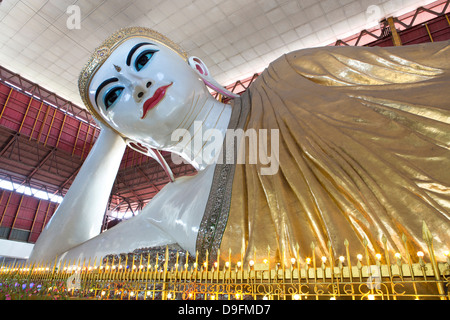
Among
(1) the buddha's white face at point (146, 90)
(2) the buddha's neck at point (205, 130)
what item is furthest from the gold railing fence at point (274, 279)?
(1) the buddha's white face at point (146, 90)

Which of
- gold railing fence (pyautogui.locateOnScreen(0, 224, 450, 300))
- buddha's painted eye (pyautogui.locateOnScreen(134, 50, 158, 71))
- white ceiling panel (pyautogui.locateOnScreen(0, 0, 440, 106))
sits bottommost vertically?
gold railing fence (pyautogui.locateOnScreen(0, 224, 450, 300))

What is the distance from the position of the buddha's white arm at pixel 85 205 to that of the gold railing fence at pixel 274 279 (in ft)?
1.07

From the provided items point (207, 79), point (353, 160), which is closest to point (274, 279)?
point (353, 160)

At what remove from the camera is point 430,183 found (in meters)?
1.19

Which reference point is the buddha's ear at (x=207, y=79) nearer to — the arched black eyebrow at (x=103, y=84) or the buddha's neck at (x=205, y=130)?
the buddha's neck at (x=205, y=130)

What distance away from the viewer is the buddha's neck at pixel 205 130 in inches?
99.0

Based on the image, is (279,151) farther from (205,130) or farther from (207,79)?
(207,79)

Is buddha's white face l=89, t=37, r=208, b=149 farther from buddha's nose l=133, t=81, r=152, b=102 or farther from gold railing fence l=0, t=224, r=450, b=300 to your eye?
gold railing fence l=0, t=224, r=450, b=300

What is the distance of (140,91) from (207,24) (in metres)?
5.27

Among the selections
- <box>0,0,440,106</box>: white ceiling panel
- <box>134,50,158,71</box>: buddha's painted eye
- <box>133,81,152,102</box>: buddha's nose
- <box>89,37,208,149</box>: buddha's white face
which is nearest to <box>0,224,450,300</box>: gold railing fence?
<box>89,37,208,149</box>: buddha's white face

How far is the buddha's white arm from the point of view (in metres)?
2.56

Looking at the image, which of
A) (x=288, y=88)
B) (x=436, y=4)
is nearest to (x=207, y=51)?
(x=436, y=4)

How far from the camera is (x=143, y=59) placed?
2.46 m

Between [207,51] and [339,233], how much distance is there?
23.7 ft
